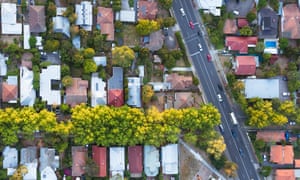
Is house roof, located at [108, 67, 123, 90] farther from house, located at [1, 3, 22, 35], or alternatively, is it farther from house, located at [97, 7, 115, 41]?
house, located at [1, 3, 22, 35]

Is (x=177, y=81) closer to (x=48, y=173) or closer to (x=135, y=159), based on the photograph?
(x=135, y=159)

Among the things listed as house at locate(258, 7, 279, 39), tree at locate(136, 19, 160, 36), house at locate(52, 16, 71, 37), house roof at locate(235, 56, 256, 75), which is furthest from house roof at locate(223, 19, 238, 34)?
house at locate(52, 16, 71, 37)

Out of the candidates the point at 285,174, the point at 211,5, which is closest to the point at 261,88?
the point at 285,174

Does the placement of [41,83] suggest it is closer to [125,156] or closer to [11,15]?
[11,15]

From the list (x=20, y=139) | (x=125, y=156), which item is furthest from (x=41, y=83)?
(x=125, y=156)

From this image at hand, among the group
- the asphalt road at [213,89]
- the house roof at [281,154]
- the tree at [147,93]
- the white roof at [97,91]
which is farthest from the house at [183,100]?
the house roof at [281,154]
